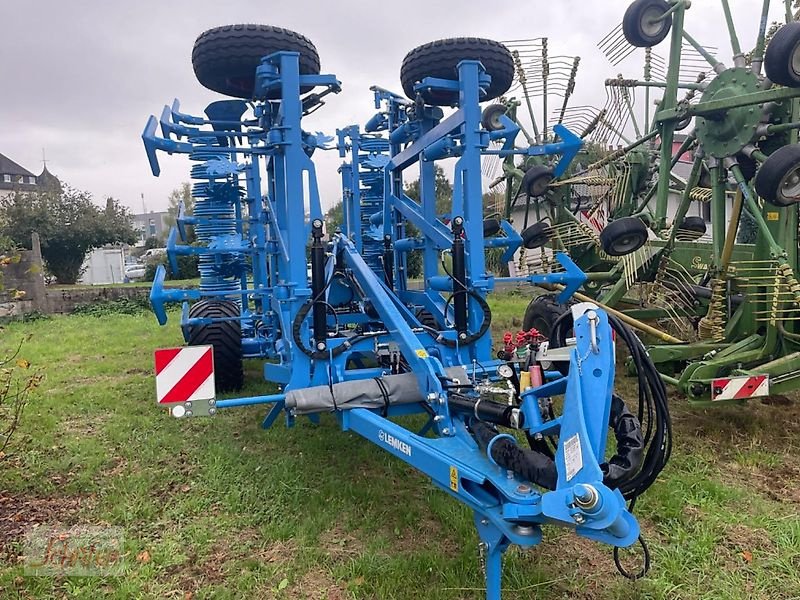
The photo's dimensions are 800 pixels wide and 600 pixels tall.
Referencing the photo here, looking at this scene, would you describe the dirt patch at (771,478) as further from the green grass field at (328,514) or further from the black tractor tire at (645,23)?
the black tractor tire at (645,23)

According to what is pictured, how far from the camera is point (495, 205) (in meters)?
8.11

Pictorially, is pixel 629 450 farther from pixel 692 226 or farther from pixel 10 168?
pixel 10 168

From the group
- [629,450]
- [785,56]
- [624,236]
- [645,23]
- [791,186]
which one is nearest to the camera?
[629,450]

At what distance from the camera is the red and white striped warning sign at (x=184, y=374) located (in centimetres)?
323

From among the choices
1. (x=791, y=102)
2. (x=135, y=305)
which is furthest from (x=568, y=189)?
(x=135, y=305)

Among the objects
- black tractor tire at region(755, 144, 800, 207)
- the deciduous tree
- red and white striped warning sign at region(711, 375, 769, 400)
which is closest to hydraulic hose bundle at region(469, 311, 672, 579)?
red and white striped warning sign at region(711, 375, 769, 400)

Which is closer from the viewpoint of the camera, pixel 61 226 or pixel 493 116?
pixel 493 116

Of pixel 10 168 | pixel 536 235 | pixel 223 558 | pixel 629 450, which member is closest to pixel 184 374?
pixel 223 558

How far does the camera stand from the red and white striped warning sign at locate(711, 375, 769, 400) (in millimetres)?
4270

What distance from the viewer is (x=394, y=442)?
2953 millimetres

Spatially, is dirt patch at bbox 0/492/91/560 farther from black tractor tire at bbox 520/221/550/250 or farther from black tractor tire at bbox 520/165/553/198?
black tractor tire at bbox 520/165/553/198

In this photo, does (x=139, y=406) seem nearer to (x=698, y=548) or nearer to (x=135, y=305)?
(x=698, y=548)

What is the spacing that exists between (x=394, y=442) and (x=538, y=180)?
14.4ft

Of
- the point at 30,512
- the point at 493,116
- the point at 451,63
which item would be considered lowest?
the point at 30,512
